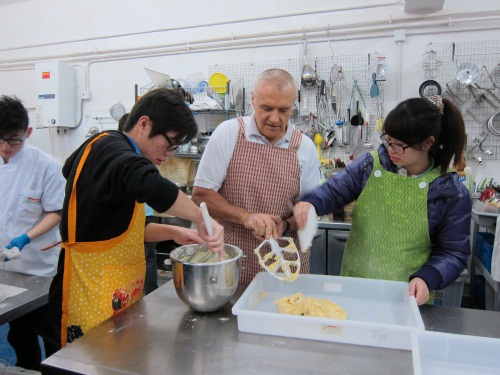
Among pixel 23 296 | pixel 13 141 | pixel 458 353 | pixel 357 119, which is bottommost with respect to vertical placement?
pixel 23 296

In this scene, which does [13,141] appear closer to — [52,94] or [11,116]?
[11,116]

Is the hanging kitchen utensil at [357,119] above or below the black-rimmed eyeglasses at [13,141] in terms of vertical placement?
above

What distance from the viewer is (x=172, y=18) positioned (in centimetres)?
399

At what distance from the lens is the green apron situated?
1.36 metres

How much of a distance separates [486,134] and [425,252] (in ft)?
7.19

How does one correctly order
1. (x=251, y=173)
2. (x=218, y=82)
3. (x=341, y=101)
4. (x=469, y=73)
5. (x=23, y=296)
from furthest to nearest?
(x=218, y=82)
(x=341, y=101)
(x=469, y=73)
(x=251, y=173)
(x=23, y=296)

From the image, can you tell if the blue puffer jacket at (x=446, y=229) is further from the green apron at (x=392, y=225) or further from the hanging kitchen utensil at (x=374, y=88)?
the hanging kitchen utensil at (x=374, y=88)

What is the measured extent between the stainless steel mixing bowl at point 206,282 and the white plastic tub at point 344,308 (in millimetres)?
62

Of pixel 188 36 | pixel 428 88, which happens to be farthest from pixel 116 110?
pixel 428 88

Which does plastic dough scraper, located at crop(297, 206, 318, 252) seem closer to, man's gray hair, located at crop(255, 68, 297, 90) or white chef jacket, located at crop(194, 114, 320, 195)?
white chef jacket, located at crop(194, 114, 320, 195)

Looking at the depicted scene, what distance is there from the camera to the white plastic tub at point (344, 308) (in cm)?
98

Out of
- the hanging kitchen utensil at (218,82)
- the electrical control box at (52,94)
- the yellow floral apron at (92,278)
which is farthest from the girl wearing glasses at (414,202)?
the electrical control box at (52,94)

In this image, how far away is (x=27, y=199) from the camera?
1.86 meters

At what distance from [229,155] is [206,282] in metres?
0.69
